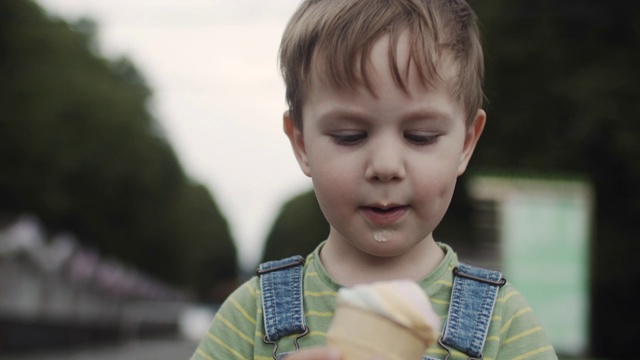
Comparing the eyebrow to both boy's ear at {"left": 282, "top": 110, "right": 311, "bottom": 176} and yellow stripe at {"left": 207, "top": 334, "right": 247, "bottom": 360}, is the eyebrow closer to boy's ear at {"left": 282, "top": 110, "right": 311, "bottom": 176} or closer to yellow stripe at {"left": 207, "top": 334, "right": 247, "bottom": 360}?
boy's ear at {"left": 282, "top": 110, "right": 311, "bottom": 176}

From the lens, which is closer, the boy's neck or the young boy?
the young boy

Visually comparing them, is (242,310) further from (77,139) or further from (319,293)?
(77,139)

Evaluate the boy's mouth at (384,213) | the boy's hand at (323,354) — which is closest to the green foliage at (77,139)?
the boy's mouth at (384,213)

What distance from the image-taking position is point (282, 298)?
2523 mm

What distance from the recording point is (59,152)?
Answer: 1593 inches

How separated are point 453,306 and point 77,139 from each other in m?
41.0

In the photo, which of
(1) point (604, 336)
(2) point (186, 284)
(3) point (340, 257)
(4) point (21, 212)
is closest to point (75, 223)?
(4) point (21, 212)

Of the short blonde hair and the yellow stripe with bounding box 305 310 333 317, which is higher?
the short blonde hair

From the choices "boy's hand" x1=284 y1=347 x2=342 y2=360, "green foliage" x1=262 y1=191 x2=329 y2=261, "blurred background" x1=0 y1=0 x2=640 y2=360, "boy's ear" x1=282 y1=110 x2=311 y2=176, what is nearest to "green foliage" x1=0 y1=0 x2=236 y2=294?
"blurred background" x1=0 y1=0 x2=640 y2=360

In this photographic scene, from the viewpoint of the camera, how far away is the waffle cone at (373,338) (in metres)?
2.02

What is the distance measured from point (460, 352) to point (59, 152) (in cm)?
3932

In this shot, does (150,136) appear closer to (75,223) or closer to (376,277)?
(75,223)

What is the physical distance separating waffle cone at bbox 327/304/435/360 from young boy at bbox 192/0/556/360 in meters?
0.38

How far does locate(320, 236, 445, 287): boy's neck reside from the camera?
→ 253 cm
